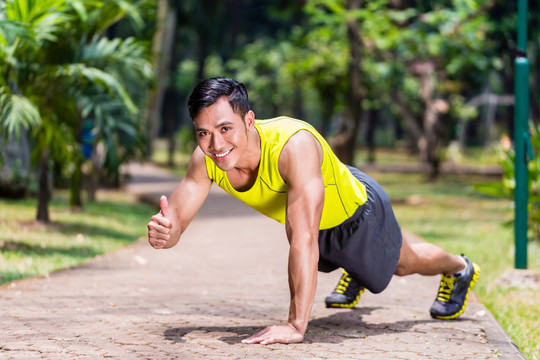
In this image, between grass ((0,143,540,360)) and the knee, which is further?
grass ((0,143,540,360))

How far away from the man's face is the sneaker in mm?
1769

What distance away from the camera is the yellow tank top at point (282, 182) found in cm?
385

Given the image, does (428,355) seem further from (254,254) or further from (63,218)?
(63,218)

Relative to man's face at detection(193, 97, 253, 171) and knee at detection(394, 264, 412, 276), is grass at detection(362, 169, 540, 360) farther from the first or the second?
man's face at detection(193, 97, 253, 171)

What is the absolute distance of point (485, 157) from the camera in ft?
106

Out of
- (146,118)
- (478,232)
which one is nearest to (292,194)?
(478,232)

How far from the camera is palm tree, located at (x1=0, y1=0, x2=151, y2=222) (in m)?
7.15

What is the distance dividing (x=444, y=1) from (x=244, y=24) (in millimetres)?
33005

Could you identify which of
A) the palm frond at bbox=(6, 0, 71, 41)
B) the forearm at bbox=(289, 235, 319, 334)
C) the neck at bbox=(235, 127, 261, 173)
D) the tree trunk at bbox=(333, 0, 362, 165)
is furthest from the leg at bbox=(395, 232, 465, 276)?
the tree trunk at bbox=(333, 0, 362, 165)

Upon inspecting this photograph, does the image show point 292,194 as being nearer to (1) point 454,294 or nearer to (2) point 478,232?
(1) point 454,294

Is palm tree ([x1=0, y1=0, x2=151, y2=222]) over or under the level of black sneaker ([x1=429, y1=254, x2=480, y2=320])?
over

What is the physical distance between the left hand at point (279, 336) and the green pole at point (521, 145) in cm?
311

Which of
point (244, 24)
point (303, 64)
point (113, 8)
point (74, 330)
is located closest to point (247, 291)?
point (74, 330)

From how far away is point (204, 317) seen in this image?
4789mm
